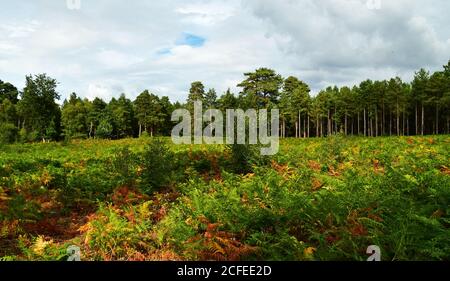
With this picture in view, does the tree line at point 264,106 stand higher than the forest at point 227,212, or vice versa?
the tree line at point 264,106

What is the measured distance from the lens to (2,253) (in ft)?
21.4

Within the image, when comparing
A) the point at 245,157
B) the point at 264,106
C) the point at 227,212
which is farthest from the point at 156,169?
the point at 264,106

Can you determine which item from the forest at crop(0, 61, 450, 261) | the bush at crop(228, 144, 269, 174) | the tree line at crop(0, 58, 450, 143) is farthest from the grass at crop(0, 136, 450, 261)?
the tree line at crop(0, 58, 450, 143)

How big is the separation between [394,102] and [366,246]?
5892 cm

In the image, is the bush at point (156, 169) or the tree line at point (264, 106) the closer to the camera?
the bush at point (156, 169)

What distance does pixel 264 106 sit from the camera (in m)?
54.1

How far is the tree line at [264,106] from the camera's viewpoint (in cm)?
5159

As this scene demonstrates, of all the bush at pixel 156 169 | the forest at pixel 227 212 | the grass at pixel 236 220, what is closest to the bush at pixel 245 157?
the forest at pixel 227 212

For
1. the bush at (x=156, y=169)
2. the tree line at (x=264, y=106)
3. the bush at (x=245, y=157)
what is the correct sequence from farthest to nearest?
the tree line at (x=264, y=106)
the bush at (x=245, y=157)
the bush at (x=156, y=169)

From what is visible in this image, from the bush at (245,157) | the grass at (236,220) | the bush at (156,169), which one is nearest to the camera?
the grass at (236,220)

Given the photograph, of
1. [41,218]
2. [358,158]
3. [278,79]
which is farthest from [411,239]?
[278,79]

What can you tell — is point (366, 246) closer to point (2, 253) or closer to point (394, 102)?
point (2, 253)

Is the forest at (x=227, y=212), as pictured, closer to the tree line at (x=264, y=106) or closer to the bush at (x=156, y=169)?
the bush at (x=156, y=169)
